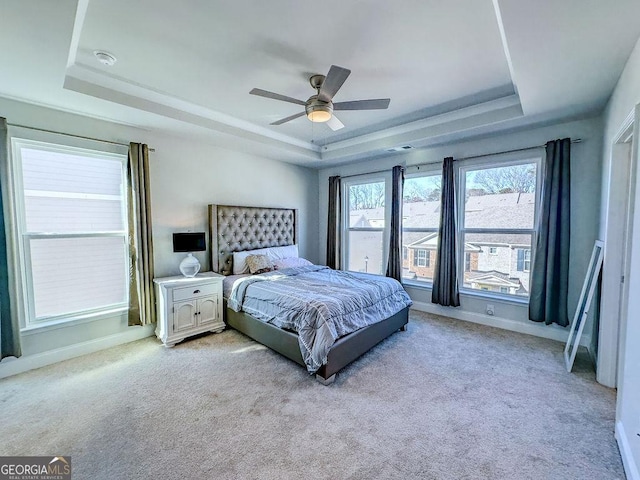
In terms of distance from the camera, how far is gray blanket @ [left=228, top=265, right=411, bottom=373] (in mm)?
2447

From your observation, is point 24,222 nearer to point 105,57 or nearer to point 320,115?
point 105,57

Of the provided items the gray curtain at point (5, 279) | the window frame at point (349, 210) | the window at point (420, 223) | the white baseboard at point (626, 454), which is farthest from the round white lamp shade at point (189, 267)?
the white baseboard at point (626, 454)

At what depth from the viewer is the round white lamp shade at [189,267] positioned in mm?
3489

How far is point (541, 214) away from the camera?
3.25 m

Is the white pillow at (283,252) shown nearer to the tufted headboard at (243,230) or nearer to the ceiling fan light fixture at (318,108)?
the tufted headboard at (243,230)

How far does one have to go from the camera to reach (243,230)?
433 cm

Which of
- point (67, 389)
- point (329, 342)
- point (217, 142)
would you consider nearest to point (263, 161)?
point (217, 142)

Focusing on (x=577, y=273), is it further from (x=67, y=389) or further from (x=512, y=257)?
(x=67, y=389)

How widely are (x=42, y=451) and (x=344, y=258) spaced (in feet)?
14.5

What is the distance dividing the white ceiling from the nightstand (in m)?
1.91

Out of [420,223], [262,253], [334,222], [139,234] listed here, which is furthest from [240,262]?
[420,223]

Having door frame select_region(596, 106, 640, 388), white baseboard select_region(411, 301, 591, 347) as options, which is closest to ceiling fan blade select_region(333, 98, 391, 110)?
door frame select_region(596, 106, 640, 388)

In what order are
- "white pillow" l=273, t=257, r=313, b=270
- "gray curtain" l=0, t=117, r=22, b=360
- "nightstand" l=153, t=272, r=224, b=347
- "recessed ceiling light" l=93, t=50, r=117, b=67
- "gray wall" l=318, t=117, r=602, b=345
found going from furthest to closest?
"white pillow" l=273, t=257, r=313, b=270 → "nightstand" l=153, t=272, r=224, b=347 → "gray wall" l=318, t=117, r=602, b=345 → "gray curtain" l=0, t=117, r=22, b=360 → "recessed ceiling light" l=93, t=50, r=117, b=67

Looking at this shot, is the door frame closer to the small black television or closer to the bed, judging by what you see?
the bed
